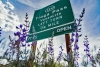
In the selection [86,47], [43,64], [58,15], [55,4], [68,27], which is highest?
[55,4]

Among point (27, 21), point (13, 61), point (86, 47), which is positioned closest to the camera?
point (13, 61)

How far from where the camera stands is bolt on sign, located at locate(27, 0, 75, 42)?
7293 mm

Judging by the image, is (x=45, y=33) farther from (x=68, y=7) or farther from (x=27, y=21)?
(x=27, y=21)

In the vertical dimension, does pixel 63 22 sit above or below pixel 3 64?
above

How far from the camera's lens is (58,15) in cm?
807

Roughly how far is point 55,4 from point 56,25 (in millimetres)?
1054

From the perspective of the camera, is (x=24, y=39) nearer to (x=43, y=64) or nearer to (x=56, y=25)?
(x=43, y=64)

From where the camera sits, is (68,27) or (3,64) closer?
(3,64)

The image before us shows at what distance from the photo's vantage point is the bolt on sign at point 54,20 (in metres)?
7.29

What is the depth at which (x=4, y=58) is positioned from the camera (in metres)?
2.78

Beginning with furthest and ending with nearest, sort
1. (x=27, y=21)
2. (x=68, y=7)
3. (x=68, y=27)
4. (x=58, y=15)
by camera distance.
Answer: (x=58, y=15) → (x=68, y=7) → (x=68, y=27) → (x=27, y=21)

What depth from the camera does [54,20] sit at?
27.0 ft

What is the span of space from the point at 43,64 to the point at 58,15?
17.7ft

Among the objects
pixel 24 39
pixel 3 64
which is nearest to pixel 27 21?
pixel 24 39
